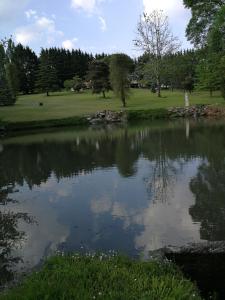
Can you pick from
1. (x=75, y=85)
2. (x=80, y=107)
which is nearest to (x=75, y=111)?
(x=80, y=107)

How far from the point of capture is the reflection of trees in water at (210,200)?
994cm

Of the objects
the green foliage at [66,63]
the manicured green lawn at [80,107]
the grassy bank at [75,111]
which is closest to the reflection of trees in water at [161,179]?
the grassy bank at [75,111]

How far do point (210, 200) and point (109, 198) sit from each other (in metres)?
3.14

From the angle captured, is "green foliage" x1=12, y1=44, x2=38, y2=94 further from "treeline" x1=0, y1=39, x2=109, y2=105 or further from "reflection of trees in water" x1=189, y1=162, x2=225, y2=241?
"reflection of trees in water" x1=189, y1=162, x2=225, y2=241

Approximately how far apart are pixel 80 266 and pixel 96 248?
3113mm

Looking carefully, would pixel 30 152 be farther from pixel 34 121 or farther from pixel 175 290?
pixel 175 290

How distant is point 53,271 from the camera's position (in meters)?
6.00

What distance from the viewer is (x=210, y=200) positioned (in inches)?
495

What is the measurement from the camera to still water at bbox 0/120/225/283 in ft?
31.3

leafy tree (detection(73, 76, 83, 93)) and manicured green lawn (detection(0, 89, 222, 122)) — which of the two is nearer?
manicured green lawn (detection(0, 89, 222, 122))

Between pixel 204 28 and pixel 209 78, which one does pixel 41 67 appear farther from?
pixel 204 28

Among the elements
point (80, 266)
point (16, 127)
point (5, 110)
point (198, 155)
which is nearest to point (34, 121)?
point (16, 127)

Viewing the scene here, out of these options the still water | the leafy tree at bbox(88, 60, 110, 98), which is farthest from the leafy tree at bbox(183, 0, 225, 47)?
the leafy tree at bbox(88, 60, 110, 98)

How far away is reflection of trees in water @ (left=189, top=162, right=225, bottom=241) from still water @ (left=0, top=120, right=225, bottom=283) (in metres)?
0.02
